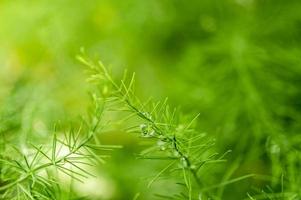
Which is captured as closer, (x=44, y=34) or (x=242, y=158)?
(x=242, y=158)

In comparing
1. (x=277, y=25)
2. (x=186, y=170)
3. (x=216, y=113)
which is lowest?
(x=186, y=170)

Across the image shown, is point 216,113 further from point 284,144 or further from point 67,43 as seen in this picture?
point 67,43

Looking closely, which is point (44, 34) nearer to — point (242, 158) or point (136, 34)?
point (136, 34)

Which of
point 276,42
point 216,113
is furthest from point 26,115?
point 276,42

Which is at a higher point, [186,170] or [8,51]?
[8,51]

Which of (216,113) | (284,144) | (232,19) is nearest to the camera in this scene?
(284,144)

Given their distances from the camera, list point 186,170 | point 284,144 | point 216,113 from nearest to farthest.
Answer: point 186,170 < point 284,144 < point 216,113
